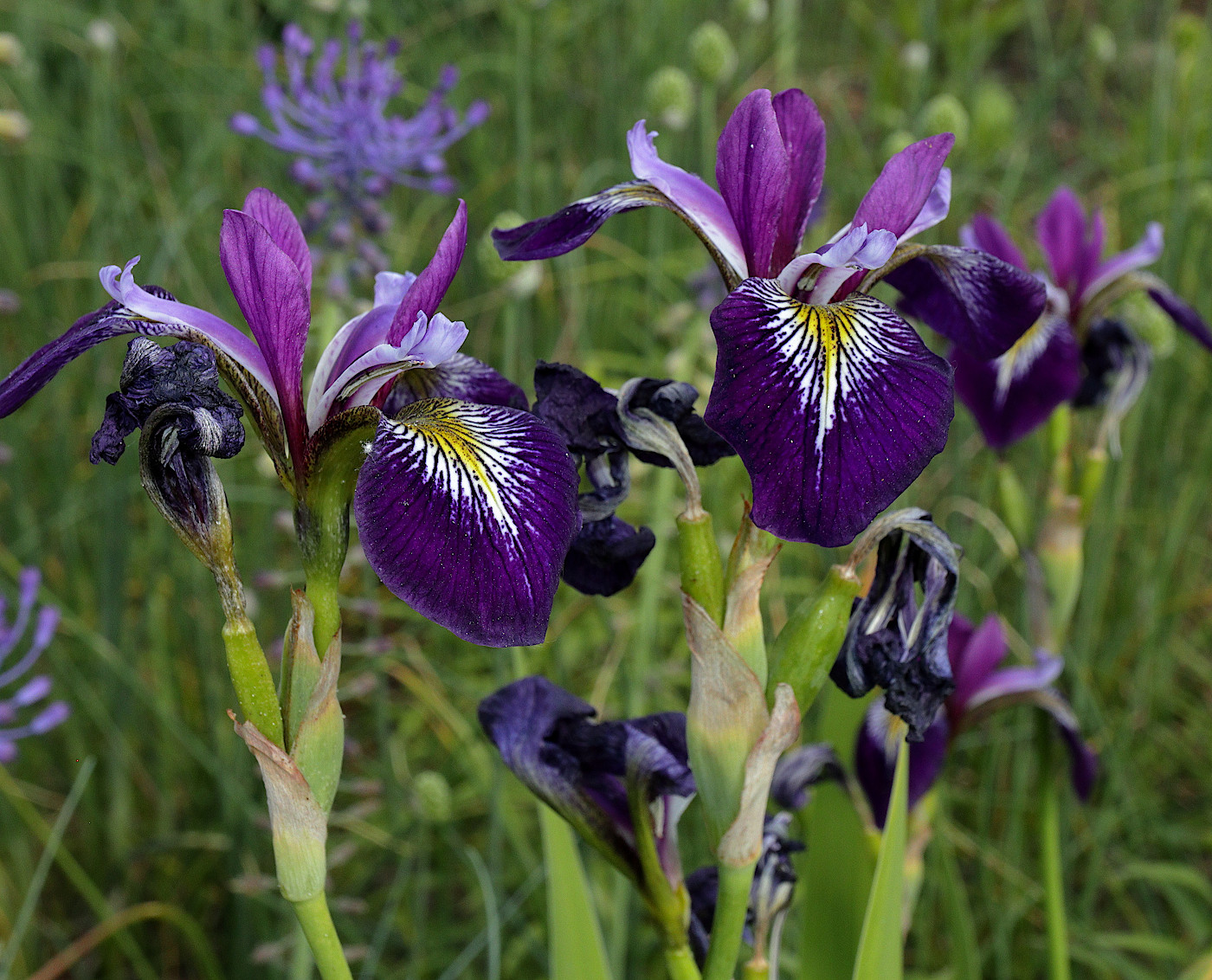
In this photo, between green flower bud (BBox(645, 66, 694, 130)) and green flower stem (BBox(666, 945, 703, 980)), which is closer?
green flower stem (BBox(666, 945, 703, 980))

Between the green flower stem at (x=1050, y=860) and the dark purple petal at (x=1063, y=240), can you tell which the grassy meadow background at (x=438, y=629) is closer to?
the green flower stem at (x=1050, y=860)

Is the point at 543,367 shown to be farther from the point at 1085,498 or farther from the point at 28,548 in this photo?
the point at 28,548

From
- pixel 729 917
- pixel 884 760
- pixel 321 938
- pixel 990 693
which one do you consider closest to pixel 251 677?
pixel 321 938

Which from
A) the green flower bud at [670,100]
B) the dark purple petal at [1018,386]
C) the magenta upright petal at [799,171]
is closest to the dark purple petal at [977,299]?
the magenta upright petal at [799,171]

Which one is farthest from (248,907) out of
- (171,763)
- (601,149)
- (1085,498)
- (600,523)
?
(601,149)

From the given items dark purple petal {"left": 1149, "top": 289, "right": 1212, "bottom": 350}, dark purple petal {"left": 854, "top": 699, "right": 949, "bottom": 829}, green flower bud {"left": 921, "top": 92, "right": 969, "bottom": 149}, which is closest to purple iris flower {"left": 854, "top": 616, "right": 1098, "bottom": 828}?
dark purple petal {"left": 854, "top": 699, "right": 949, "bottom": 829}

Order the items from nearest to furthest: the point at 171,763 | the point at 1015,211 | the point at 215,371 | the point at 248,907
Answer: the point at 215,371 < the point at 248,907 < the point at 171,763 < the point at 1015,211

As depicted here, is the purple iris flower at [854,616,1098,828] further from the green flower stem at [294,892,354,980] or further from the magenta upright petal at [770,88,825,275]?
the green flower stem at [294,892,354,980]
